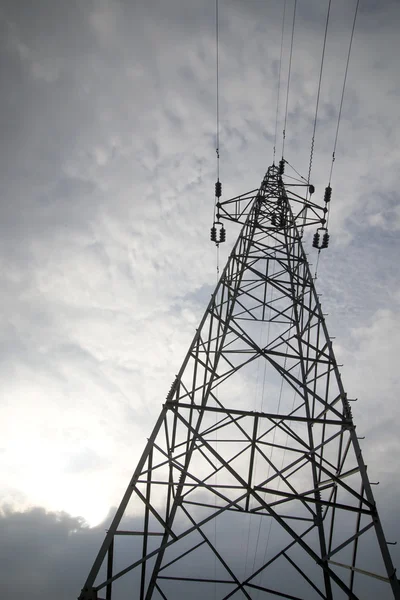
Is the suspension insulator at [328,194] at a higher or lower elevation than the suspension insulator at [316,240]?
higher

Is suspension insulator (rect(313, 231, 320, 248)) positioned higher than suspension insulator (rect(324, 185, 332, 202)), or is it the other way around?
suspension insulator (rect(324, 185, 332, 202))

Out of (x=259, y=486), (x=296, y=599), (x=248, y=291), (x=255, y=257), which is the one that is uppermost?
(x=255, y=257)

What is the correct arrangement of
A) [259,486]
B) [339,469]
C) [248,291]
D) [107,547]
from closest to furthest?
[107,547] → [259,486] → [339,469] → [248,291]

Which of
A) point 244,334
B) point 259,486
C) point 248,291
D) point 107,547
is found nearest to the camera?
point 107,547

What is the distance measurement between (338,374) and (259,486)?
3.11 metres

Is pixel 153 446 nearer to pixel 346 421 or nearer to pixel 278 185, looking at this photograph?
pixel 346 421

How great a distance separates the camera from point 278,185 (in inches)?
674

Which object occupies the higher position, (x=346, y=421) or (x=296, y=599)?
(x=346, y=421)

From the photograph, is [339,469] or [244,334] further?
[244,334]

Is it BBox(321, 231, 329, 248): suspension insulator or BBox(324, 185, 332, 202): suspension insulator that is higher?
BBox(324, 185, 332, 202): suspension insulator

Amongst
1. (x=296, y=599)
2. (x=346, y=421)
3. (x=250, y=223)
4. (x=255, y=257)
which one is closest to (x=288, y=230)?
(x=250, y=223)

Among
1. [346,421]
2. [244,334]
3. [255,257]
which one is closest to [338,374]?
[346,421]

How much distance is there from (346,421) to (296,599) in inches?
151

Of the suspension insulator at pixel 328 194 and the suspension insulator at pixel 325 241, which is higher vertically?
the suspension insulator at pixel 328 194
